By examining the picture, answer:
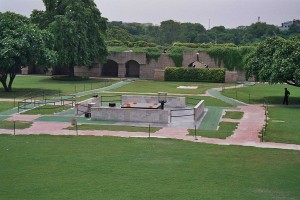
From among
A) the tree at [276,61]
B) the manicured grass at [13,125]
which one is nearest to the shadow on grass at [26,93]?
the manicured grass at [13,125]

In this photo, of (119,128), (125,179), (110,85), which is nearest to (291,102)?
(119,128)

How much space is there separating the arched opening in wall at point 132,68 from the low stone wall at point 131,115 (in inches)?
1435

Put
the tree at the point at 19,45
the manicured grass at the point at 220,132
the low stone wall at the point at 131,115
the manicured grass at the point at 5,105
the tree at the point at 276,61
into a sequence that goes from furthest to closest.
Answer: the tree at the point at 19,45 → the tree at the point at 276,61 → the manicured grass at the point at 5,105 → the low stone wall at the point at 131,115 → the manicured grass at the point at 220,132

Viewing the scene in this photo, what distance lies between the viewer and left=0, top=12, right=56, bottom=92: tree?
121 ft

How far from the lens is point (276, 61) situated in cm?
3366

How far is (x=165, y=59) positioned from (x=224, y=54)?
768cm

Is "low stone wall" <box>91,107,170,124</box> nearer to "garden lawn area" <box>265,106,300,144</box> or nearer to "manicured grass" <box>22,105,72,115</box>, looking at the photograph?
"manicured grass" <box>22,105,72,115</box>

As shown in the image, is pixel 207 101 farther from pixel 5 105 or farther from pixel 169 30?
pixel 169 30

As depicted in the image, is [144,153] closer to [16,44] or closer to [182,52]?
[16,44]

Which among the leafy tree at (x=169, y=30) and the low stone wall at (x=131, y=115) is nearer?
the low stone wall at (x=131, y=115)

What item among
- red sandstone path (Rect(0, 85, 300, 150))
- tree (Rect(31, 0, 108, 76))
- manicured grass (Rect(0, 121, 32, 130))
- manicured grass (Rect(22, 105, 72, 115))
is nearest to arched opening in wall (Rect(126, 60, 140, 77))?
tree (Rect(31, 0, 108, 76))

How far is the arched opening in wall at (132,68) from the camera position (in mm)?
63044

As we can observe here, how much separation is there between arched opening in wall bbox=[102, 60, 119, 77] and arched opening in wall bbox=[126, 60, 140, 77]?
5.57 ft

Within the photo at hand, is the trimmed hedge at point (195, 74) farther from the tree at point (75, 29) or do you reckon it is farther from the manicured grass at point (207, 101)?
the manicured grass at point (207, 101)
